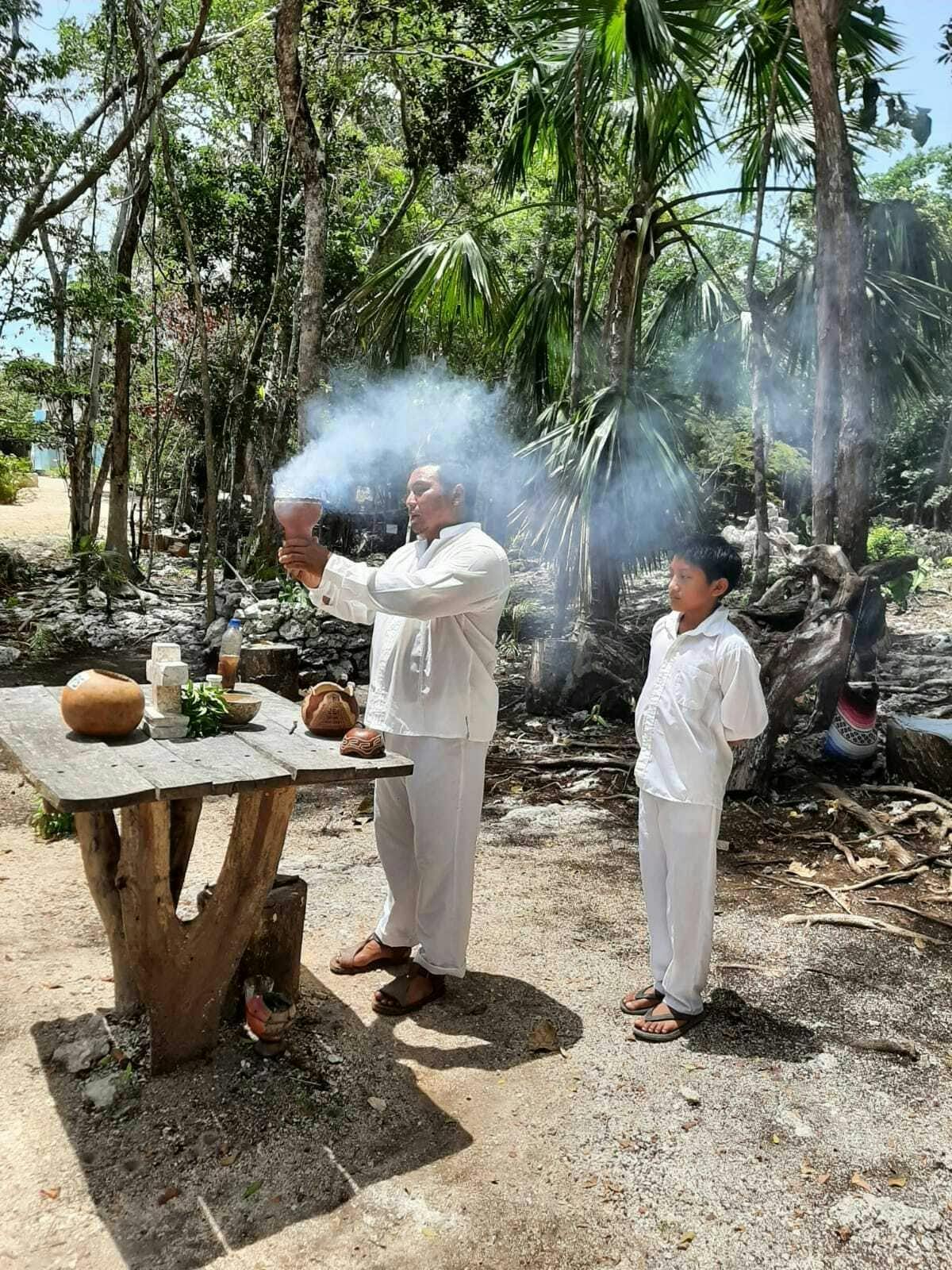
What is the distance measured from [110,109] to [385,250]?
4112 mm

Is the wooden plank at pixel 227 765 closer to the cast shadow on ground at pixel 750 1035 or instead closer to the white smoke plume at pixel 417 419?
the cast shadow on ground at pixel 750 1035

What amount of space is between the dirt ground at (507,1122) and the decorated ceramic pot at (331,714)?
90 cm

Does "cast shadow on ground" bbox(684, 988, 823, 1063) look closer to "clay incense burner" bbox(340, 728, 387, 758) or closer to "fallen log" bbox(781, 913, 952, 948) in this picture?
"fallen log" bbox(781, 913, 952, 948)

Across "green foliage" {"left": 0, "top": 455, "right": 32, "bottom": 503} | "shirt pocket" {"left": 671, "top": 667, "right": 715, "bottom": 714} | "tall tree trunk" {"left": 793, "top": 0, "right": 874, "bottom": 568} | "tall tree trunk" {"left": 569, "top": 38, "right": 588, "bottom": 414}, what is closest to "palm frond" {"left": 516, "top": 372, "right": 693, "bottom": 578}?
"tall tree trunk" {"left": 569, "top": 38, "right": 588, "bottom": 414}

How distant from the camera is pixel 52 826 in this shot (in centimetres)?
435

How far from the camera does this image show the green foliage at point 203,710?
2.71 m

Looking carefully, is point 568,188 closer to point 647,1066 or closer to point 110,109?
point 110,109

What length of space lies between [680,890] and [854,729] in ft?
10.7

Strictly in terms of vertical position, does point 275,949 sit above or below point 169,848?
below

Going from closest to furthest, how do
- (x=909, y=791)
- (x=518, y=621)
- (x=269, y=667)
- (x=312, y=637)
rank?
(x=909, y=791), (x=269, y=667), (x=312, y=637), (x=518, y=621)

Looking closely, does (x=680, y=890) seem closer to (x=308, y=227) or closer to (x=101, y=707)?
(x=101, y=707)

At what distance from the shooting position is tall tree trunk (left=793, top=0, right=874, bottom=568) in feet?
20.0

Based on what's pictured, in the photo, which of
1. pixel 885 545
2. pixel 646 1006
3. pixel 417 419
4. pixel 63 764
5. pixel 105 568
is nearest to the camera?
pixel 63 764

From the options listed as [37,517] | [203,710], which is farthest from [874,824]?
[37,517]
